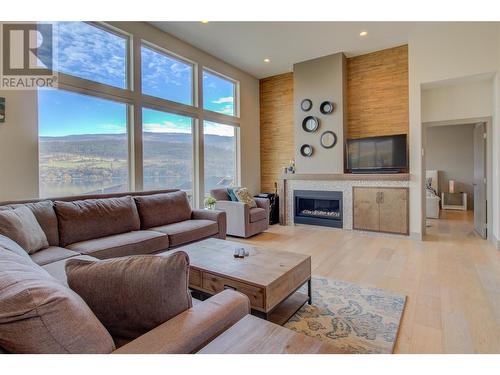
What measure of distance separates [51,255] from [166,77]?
3.49 meters

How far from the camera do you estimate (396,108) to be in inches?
198

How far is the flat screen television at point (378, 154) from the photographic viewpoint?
467cm

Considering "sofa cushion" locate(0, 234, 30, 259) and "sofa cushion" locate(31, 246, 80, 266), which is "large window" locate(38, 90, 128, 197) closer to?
"sofa cushion" locate(31, 246, 80, 266)

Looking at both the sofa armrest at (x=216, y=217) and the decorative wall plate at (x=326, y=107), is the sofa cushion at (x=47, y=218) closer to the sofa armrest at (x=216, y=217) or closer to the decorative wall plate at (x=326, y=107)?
the sofa armrest at (x=216, y=217)

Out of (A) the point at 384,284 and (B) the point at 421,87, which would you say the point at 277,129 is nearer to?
(B) the point at 421,87

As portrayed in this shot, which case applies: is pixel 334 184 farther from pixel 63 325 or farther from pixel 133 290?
pixel 63 325

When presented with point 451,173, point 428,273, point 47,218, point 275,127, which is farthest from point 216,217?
point 451,173

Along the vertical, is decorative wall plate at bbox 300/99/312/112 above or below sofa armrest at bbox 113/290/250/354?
above

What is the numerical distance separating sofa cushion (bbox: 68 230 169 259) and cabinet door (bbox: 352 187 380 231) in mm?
3633

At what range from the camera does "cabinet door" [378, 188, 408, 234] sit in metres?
4.64

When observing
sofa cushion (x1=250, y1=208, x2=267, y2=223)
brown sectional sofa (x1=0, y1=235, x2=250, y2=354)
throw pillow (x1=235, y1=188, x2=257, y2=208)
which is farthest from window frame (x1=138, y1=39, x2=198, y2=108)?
brown sectional sofa (x1=0, y1=235, x2=250, y2=354)

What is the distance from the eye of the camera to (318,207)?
578 centimetres

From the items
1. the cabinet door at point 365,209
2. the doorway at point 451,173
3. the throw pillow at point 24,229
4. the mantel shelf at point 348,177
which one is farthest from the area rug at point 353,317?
the doorway at point 451,173

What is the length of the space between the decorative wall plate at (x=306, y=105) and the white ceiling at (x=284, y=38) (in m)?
0.86
